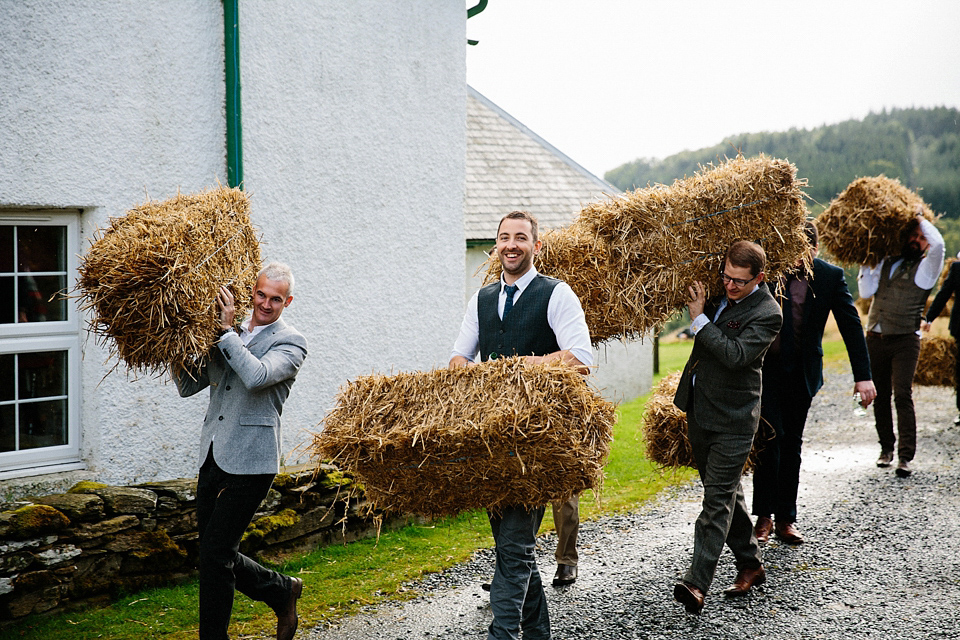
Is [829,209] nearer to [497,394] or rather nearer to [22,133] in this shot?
[497,394]

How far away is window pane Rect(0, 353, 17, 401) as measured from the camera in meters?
5.45

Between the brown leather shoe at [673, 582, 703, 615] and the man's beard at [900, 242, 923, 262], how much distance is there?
201 inches

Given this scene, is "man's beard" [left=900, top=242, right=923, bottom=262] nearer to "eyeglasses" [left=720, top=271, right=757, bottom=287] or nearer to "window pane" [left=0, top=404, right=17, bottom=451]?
"eyeglasses" [left=720, top=271, right=757, bottom=287]

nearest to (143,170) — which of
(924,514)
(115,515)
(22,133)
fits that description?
(22,133)

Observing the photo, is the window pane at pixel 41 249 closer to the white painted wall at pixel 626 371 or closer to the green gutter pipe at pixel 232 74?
the green gutter pipe at pixel 232 74

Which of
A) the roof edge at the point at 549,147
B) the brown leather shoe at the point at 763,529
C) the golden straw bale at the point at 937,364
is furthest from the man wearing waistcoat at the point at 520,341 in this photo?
the roof edge at the point at 549,147

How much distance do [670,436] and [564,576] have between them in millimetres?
1278

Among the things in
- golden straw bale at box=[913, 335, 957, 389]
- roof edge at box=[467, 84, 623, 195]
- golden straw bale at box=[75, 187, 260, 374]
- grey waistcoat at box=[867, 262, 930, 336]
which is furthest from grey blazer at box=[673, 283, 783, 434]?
roof edge at box=[467, 84, 623, 195]

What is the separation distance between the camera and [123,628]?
4875 mm

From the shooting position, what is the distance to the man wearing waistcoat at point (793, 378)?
608 centimetres

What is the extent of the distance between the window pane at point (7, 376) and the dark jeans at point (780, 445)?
17.5 ft

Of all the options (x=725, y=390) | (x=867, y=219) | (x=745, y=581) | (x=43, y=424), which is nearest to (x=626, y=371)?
(x=867, y=219)

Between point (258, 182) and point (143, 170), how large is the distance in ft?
3.00

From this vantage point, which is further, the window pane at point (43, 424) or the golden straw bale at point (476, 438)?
the window pane at point (43, 424)
